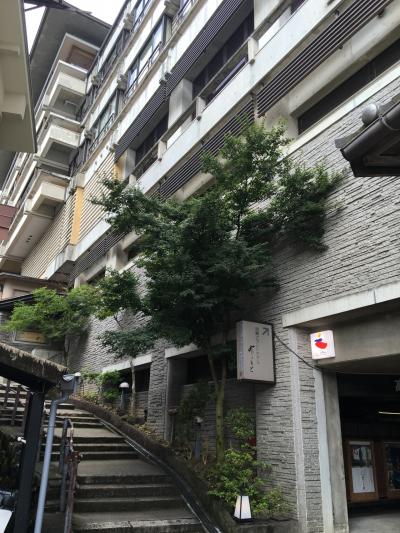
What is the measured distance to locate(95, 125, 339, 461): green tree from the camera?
848 cm

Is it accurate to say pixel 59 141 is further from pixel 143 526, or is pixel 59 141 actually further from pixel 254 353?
pixel 143 526

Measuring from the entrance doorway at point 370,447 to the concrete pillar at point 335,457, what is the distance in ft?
3.52

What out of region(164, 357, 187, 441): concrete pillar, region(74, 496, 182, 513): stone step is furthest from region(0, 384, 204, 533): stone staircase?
region(164, 357, 187, 441): concrete pillar

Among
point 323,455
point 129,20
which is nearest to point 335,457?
point 323,455

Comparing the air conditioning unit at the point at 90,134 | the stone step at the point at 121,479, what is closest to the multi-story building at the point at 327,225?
the stone step at the point at 121,479

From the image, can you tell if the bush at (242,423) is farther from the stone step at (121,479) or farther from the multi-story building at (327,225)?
the stone step at (121,479)

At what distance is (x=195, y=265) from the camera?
862 cm

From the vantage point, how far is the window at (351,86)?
875 centimetres

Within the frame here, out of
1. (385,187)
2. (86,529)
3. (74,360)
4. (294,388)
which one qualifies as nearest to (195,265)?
(294,388)

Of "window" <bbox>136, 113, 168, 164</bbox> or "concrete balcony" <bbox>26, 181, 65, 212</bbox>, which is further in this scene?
"concrete balcony" <bbox>26, 181, 65, 212</bbox>

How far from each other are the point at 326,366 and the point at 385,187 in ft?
11.3

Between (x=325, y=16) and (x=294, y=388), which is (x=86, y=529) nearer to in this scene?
(x=294, y=388)

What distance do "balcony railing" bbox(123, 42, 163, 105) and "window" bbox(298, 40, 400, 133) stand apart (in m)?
10.5

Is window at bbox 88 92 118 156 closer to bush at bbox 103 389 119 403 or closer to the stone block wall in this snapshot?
bush at bbox 103 389 119 403
